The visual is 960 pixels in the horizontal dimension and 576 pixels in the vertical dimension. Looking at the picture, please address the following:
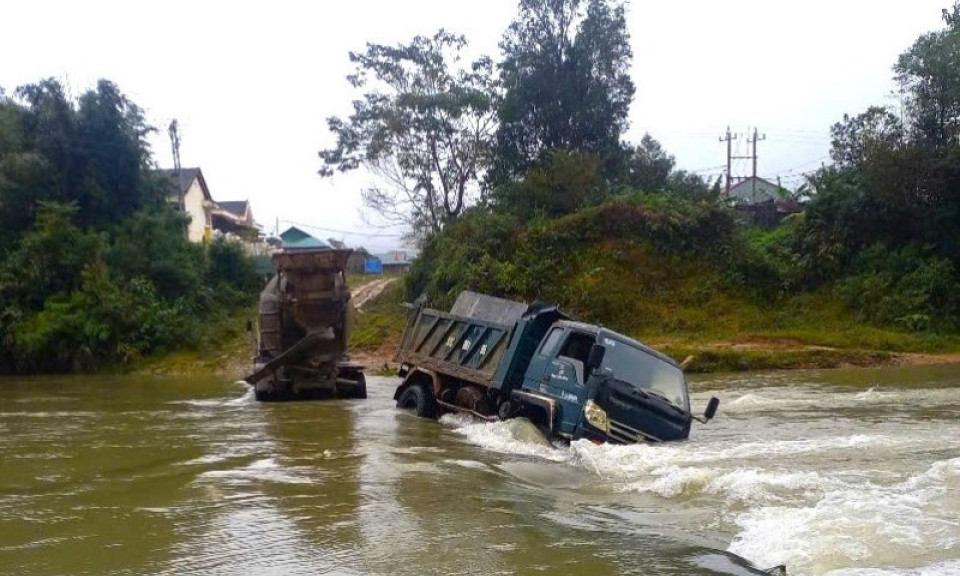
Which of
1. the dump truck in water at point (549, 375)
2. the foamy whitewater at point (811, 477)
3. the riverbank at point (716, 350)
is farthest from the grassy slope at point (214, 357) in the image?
the foamy whitewater at point (811, 477)

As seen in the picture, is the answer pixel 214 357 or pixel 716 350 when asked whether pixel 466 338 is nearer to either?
pixel 716 350

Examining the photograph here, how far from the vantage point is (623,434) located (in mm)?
11461

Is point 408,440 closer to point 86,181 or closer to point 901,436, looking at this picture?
point 901,436

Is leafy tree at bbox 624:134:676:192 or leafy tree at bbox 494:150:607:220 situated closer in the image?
leafy tree at bbox 494:150:607:220

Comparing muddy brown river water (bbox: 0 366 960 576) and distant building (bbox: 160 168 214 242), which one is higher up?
distant building (bbox: 160 168 214 242)

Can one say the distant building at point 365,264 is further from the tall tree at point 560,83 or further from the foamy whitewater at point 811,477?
the foamy whitewater at point 811,477

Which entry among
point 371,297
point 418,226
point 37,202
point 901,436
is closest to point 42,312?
point 37,202

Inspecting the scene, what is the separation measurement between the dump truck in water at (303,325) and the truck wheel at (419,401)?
2.38 meters

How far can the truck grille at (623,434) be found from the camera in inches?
449

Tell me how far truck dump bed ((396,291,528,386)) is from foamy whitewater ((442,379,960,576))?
82cm

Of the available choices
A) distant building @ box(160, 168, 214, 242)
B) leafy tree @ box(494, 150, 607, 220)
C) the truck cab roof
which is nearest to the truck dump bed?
the truck cab roof

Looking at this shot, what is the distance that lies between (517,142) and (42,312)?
19509 millimetres

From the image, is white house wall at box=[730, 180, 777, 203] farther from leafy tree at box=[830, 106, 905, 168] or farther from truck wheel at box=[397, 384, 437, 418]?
truck wheel at box=[397, 384, 437, 418]

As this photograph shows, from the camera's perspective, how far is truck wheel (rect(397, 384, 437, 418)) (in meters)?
15.5
